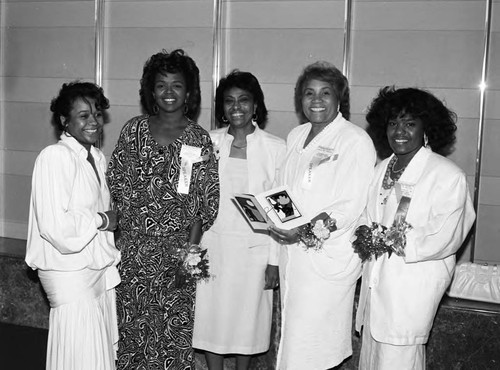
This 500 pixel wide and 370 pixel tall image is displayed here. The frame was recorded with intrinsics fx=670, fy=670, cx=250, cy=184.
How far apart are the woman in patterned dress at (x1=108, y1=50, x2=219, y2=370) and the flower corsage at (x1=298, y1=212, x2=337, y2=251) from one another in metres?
0.65

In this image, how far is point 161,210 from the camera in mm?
4090

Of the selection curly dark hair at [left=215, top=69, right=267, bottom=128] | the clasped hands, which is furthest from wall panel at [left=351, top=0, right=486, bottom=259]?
A: the clasped hands

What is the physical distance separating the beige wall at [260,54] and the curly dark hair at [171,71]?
6.79 feet

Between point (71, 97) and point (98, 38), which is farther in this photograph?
point (98, 38)

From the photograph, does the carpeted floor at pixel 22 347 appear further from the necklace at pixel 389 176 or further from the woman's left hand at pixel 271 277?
the necklace at pixel 389 176

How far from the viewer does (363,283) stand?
156 inches

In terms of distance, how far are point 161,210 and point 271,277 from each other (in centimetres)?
92

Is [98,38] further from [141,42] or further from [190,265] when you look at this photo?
[190,265]

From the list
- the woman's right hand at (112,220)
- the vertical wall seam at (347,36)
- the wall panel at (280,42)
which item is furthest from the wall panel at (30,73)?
Answer: the woman's right hand at (112,220)

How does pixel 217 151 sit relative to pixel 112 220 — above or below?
above

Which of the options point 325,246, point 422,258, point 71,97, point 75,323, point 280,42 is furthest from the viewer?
point 280,42

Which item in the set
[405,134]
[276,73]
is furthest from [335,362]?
[276,73]

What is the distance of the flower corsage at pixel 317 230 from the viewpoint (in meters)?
3.86

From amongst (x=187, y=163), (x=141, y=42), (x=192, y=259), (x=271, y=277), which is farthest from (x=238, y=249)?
(x=141, y=42)
